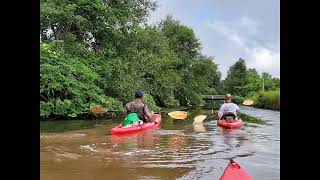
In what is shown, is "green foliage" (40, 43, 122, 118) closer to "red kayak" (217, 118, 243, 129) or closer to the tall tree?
"red kayak" (217, 118, 243, 129)

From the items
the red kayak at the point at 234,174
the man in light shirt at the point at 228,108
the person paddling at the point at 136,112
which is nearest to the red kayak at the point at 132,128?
the person paddling at the point at 136,112

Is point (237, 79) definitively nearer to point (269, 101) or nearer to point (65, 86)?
point (269, 101)

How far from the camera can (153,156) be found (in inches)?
317

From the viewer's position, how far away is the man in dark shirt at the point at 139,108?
12163 millimetres

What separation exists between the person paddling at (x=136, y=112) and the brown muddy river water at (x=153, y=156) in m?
0.48

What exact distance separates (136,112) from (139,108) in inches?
7.1

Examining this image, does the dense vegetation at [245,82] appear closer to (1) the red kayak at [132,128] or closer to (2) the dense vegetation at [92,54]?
(2) the dense vegetation at [92,54]

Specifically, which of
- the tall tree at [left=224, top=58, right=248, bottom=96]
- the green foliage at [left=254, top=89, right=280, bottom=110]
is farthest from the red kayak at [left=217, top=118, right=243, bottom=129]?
the tall tree at [left=224, top=58, right=248, bottom=96]

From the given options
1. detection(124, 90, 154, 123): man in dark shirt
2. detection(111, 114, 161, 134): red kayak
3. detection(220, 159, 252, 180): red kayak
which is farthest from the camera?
detection(124, 90, 154, 123): man in dark shirt

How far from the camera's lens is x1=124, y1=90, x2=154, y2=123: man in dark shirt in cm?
1216
